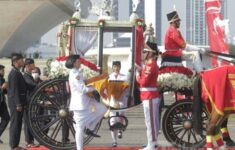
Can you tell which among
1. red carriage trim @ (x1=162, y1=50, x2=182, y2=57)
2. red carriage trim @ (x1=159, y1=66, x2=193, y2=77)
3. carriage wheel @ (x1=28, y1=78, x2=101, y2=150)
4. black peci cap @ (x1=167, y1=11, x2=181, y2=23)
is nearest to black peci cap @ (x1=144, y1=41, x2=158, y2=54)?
red carriage trim @ (x1=162, y1=50, x2=182, y2=57)

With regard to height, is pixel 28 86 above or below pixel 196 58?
below

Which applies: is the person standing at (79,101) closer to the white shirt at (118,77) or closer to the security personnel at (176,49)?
the white shirt at (118,77)

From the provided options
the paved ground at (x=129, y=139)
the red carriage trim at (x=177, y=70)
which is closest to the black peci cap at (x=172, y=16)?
the red carriage trim at (x=177, y=70)

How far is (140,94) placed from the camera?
1058cm

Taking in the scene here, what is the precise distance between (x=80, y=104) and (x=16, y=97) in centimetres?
157

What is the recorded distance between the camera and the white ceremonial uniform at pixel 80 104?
392 inches

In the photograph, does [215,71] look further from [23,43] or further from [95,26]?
[23,43]

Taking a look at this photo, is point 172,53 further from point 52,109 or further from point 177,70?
point 52,109

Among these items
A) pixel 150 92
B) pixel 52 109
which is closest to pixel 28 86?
pixel 52 109

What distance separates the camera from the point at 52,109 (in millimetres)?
10805

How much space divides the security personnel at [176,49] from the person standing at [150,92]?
14.0 inches

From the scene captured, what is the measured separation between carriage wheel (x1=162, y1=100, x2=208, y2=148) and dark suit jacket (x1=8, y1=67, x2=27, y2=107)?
2.49 metres

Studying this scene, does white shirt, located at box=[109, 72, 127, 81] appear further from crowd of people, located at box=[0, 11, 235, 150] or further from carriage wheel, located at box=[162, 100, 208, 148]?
carriage wheel, located at box=[162, 100, 208, 148]

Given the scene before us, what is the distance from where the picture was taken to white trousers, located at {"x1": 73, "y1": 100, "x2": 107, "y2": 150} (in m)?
10.0
